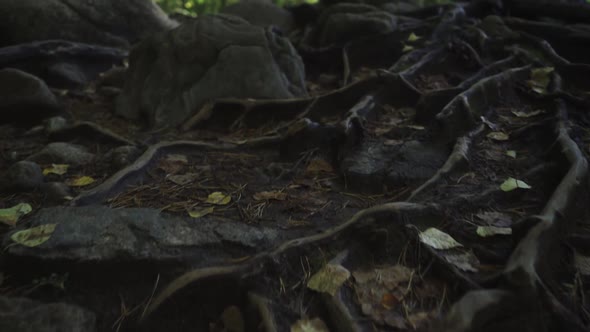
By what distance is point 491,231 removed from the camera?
6.97 ft

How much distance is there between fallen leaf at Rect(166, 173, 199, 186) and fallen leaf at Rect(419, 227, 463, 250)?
1715 mm

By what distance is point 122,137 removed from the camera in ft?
12.5

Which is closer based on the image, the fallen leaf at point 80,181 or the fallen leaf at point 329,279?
the fallen leaf at point 329,279

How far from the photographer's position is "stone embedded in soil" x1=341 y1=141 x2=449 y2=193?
9.16 feet

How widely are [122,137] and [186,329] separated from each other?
253 centimetres

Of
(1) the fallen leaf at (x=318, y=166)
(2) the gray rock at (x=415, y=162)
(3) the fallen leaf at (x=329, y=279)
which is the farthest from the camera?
(1) the fallen leaf at (x=318, y=166)

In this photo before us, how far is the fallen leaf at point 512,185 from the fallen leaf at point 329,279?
1284 mm

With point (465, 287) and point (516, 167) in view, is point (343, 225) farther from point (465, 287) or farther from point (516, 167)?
point (516, 167)

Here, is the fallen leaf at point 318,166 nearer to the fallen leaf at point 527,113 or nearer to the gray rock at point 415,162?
the gray rock at point 415,162

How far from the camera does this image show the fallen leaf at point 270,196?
269 centimetres

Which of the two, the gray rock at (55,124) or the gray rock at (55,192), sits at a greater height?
the gray rock at (55,192)

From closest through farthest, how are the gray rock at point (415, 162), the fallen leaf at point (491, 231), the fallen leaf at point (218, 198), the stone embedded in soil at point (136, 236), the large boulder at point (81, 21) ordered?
the stone embedded in soil at point (136, 236)
the fallen leaf at point (491, 231)
the fallen leaf at point (218, 198)
the gray rock at point (415, 162)
the large boulder at point (81, 21)

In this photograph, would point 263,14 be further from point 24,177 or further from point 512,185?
point 512,185

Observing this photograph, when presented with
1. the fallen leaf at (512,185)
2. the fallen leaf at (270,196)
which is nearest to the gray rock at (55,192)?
the fallen leaf at (270,196)
